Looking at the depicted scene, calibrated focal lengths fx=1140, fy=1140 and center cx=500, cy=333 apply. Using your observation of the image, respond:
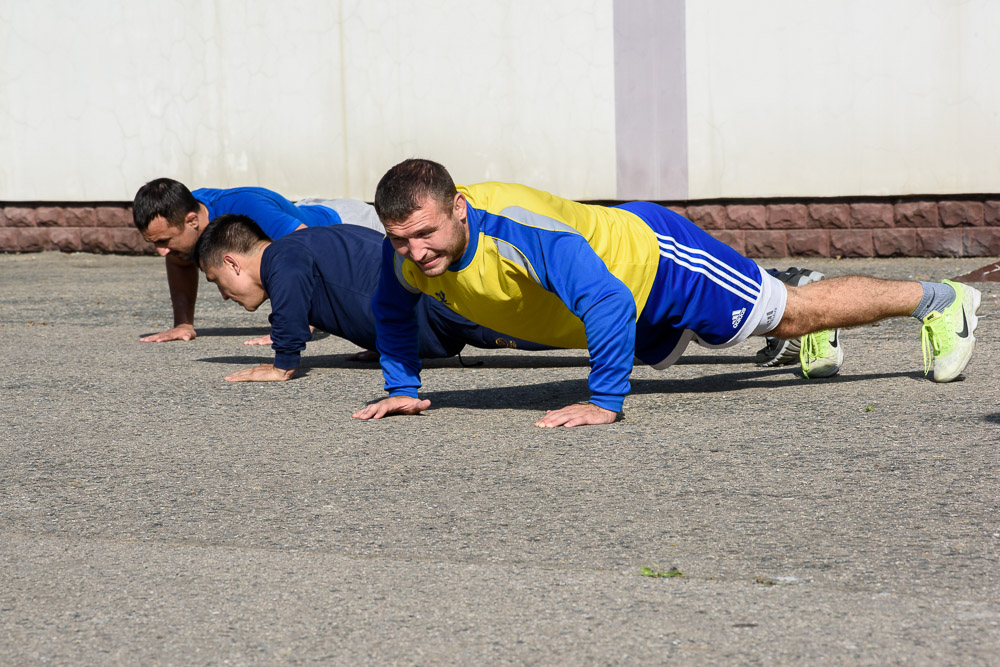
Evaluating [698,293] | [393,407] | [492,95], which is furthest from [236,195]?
[492,95]

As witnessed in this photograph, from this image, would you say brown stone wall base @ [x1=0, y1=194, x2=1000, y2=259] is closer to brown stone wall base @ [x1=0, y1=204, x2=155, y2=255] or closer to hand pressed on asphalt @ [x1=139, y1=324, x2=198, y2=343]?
hand pressed on asphalt @ [x1=139, y1=324, x2=198, y2=343]

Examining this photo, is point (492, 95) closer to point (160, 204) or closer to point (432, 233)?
point (160, 204)

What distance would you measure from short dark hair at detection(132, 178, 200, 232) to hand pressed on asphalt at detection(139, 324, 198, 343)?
0.92 metres

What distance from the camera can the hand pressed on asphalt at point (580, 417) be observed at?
3998mm

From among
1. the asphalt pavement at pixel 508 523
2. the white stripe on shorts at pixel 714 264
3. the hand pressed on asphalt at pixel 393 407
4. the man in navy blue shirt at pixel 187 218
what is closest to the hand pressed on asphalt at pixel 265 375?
the asphalt pavement at pixel 508 523

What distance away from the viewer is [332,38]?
1186 cm

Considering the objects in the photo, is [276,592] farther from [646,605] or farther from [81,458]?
[81,458]

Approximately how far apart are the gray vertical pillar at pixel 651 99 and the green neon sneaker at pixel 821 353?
6203mm

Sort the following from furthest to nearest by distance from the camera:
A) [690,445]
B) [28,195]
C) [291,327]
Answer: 1. [28,195]
2. [291,327]
3. [690,445]

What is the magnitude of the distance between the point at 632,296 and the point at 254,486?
1.37 metres

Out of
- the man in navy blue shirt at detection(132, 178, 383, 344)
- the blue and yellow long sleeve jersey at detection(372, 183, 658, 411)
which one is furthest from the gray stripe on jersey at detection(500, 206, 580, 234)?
the man in navy blue shirt at detection(132, 178, 383, 344)

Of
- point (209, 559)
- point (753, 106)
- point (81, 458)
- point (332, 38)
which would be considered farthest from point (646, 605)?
point (332, 38)

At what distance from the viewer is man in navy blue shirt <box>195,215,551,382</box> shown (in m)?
5.25

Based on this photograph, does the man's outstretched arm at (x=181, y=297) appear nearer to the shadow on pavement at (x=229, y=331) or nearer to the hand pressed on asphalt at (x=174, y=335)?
the hand pressed on asphalt at (x=174, y=335)
